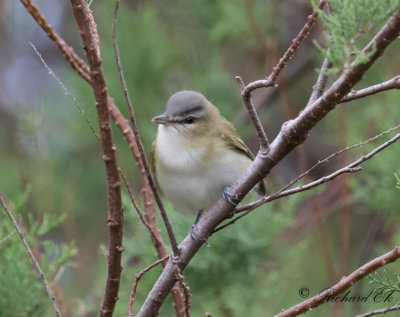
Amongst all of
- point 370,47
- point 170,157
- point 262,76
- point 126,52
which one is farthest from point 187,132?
point 262,76

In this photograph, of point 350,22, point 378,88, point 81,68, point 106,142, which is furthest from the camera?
point 81,68

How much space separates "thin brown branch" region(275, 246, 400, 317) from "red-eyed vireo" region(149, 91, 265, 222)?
42.7 inches

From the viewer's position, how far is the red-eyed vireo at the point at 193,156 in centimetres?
274

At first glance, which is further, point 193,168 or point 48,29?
point 193,168

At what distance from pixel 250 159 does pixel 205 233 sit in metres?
1.17

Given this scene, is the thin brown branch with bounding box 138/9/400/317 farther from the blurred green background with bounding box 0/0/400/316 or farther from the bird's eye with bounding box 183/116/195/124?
the bird's eye with bounding box 183/116/195/124

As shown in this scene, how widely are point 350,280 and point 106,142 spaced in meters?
0.68

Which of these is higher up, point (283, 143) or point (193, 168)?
point (283, 143)

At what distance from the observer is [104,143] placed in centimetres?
156

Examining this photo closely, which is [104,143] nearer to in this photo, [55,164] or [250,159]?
[250,159]

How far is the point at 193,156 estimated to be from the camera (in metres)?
2.75

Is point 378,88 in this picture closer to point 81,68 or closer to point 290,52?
point 290,52

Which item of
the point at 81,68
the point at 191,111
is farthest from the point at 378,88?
the point at 191,111

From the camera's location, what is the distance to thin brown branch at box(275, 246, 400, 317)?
1527mm
